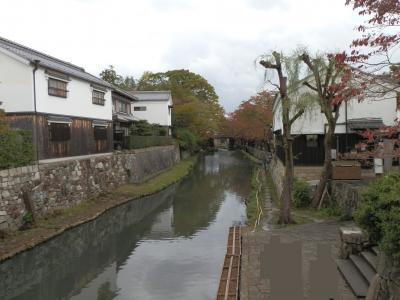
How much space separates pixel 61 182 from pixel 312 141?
1325cm

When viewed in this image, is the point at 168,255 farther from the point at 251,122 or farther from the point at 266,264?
the point at 251,122

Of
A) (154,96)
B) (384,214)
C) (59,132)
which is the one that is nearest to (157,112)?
(154,96)

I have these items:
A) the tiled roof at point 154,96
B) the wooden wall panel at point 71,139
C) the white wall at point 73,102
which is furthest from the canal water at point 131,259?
the tiled roof at point 154,96

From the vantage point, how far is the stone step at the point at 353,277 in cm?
723

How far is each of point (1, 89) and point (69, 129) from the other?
3.93 m

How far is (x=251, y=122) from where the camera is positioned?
52188 mm

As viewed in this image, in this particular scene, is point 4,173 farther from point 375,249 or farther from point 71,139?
point 375,249

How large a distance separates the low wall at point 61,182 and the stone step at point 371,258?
36.2ft

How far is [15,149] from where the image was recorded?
14914 millimetres

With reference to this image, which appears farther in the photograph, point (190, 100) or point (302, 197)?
point (190, 100)

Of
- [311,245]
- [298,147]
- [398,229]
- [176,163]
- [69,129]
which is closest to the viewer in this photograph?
[398,229]

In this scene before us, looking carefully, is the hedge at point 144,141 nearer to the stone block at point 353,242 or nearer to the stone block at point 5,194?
the stone block at point 5,194

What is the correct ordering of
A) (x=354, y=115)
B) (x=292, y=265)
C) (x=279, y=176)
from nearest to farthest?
(x=292, y=265) → (x=354, y=115) → (x=279, y=176)

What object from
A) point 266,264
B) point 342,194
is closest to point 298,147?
point 342,194
